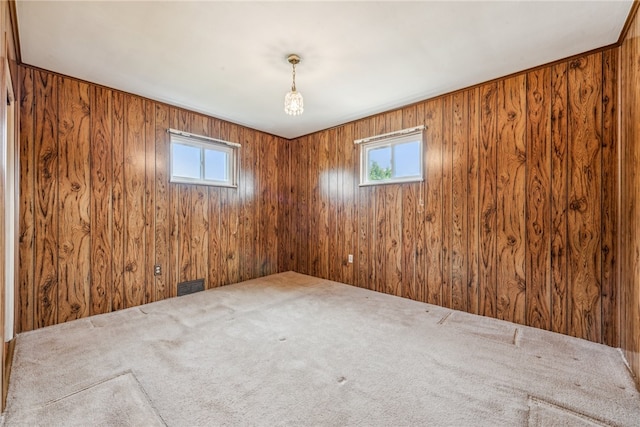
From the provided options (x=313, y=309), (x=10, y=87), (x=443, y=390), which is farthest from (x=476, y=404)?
(x=10, y=87)

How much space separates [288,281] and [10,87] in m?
3.25

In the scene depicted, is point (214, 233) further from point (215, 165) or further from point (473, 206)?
point (473, 206)

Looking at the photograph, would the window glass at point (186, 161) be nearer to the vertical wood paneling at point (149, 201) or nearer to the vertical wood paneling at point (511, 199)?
the vertical wood paneling at point (149, 201)

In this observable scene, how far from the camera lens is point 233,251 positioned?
3.88 m

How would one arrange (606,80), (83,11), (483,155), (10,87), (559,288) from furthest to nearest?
(483,155)
(559,288)
(606,80)
(10,87)
(83,11)

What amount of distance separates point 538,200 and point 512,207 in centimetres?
20

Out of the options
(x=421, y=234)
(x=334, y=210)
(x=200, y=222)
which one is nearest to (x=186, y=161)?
(x=200, y=222)

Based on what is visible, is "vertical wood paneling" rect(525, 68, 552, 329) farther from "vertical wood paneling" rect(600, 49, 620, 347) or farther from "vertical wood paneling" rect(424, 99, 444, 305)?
"vertical wood paneling" rect(424, 99, 444, 305)

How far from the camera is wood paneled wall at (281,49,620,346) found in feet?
7.09

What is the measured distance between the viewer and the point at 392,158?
11.3 ft

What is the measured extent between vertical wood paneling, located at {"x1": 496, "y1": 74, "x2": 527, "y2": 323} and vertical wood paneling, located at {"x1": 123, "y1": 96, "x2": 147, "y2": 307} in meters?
3.65

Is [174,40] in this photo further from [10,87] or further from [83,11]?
[10,87]

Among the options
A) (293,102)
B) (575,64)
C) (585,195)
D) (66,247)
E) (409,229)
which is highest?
(575,64)

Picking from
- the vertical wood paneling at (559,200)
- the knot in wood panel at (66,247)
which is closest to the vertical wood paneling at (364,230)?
the vertical wood paneling at (559,200)
